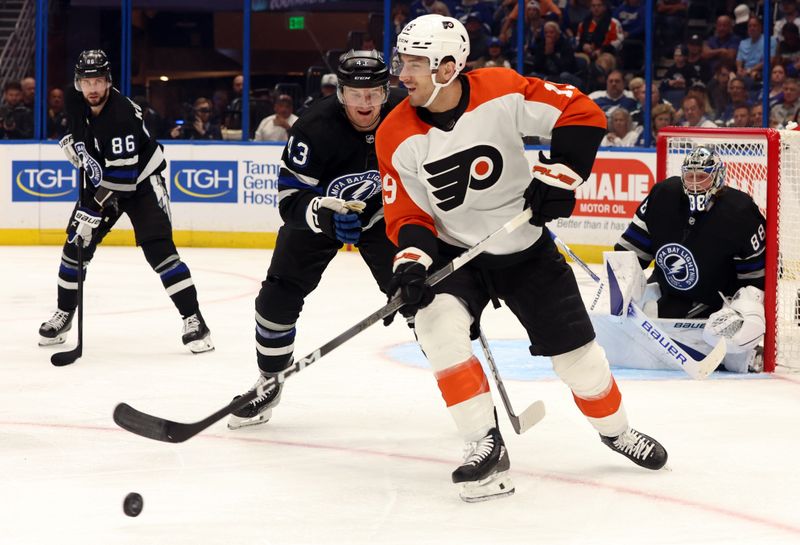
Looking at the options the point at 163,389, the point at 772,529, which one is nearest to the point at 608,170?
the point at 163,389

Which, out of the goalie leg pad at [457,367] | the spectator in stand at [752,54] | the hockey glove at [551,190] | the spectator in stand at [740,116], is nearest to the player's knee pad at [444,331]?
the goalie leg pad at [457,367]

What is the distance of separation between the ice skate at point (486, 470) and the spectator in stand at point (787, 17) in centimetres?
640

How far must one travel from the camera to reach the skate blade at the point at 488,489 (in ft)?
8.80

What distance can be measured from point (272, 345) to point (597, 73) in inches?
227

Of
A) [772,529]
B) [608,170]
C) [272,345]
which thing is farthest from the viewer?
[608,170]

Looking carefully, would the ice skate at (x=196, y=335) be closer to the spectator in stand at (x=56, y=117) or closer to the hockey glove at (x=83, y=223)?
the hockey glove at (x=83, y=223)

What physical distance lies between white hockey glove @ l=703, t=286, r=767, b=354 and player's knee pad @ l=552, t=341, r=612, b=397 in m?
1.50

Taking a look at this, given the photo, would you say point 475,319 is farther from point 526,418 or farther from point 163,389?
point 163,389

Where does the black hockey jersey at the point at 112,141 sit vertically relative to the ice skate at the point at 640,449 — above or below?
above

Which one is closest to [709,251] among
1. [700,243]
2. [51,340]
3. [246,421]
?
[700,243]

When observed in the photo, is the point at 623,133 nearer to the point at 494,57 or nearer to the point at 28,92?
the point at 494,57

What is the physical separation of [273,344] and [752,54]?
592cm

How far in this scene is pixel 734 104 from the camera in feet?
26.7

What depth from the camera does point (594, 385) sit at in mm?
2867
